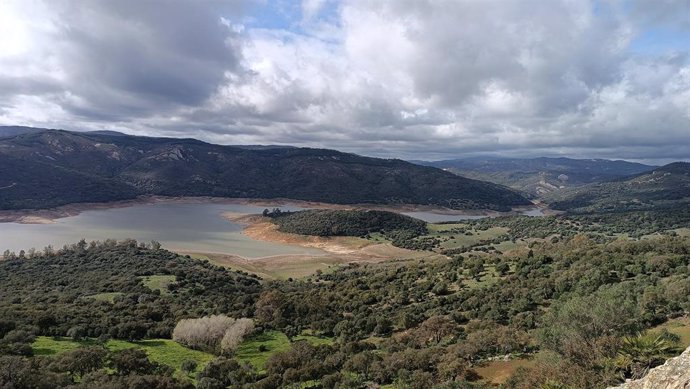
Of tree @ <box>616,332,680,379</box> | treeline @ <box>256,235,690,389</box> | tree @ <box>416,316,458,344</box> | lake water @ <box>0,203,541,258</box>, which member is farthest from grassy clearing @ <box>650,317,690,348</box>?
lake water @ <box>0,203,541,258</box>

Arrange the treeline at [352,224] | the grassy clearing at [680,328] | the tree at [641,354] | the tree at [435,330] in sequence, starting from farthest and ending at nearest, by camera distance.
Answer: the treeline at [352,224] < the tree at [435,330] < the grassy clearing at [680,328] < the tree at [641,354]

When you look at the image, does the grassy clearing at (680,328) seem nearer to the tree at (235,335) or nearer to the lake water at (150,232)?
the tree at (235,335)

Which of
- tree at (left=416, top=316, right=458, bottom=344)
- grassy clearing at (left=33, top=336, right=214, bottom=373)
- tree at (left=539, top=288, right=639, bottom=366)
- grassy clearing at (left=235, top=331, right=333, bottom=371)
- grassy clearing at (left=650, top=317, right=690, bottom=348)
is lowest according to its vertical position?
grassy clearing at (left=235, top=331, right=333, bottom=371)

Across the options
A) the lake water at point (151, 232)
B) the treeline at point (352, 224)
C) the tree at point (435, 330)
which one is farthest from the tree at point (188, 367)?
the treeline at point (352, 224)

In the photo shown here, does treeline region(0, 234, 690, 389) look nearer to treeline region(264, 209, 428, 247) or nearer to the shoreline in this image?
treeline region(264, 209, 428, 247)

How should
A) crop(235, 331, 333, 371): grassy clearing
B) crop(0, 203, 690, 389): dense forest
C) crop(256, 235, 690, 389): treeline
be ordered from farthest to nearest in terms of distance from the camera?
crop(235, 331, 333, 371): grassy clearing, crop(0, 203, 690, 389): dense forest, crop(256, 235, 690, 389): treeline

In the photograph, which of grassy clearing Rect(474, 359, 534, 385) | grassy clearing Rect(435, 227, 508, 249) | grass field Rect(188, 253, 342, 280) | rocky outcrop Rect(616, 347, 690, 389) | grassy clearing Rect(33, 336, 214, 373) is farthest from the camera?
grassy clearing Rect(435, 227, 508, 249)

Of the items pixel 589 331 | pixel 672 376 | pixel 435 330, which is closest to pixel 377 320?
pixel 435 330
